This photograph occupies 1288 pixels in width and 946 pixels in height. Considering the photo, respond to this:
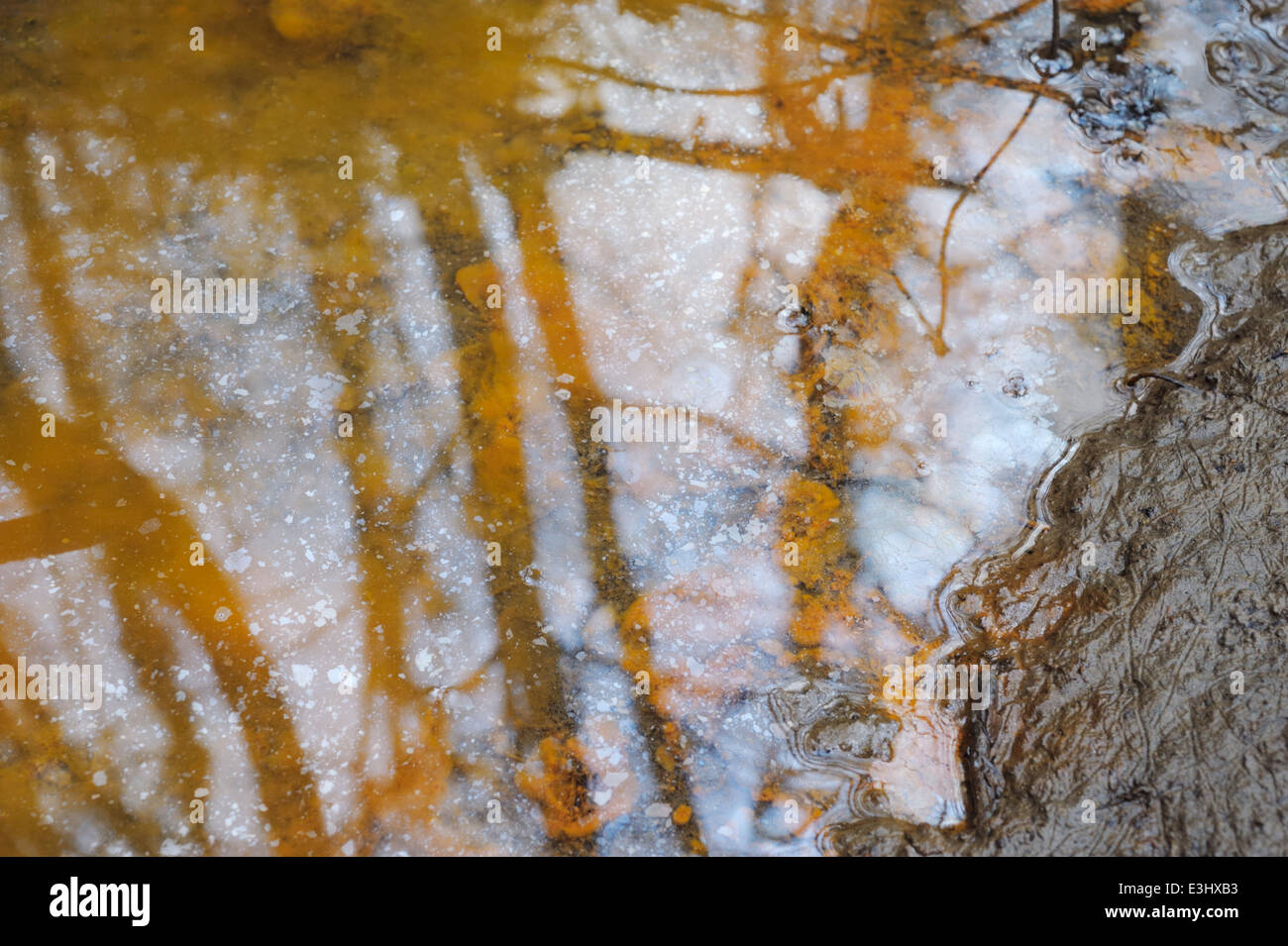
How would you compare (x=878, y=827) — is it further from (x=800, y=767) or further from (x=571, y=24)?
(x=571, y=24)

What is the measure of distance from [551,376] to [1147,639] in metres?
2.20

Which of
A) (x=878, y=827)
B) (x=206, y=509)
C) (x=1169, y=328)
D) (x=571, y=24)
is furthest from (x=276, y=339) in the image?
(x=1169, y=328)

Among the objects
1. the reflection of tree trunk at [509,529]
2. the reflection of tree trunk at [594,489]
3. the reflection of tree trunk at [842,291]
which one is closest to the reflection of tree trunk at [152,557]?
the reflection of tree trunk at [509,529]

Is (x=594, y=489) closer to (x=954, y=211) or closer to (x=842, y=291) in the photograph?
(x=842, y=291)

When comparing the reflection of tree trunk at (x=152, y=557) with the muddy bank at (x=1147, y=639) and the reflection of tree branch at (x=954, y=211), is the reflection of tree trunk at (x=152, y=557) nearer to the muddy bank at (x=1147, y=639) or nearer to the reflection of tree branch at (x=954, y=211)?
the muddy bank at (x=1147, y=639)

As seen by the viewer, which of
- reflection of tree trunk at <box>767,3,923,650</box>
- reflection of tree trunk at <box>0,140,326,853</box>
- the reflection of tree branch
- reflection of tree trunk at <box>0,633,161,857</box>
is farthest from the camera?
the reflection of tree branch

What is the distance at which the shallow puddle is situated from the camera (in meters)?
2.75

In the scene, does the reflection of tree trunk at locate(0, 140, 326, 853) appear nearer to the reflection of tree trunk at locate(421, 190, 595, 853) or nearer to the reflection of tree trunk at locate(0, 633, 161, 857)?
the reflection of tree trunk at locate(0, 633, 161, 857)

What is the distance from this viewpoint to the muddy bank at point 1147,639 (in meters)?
2.46

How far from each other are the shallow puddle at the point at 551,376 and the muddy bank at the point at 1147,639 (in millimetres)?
139

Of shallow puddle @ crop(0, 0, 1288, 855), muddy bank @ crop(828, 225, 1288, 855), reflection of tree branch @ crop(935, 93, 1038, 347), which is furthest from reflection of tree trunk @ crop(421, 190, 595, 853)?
reflection of tree branch @ crop(935, 93, 1038, 347)

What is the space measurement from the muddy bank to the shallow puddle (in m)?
0.14

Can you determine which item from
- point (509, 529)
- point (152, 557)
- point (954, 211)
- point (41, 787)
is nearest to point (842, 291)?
point (954, 211)

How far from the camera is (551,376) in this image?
3393mm
